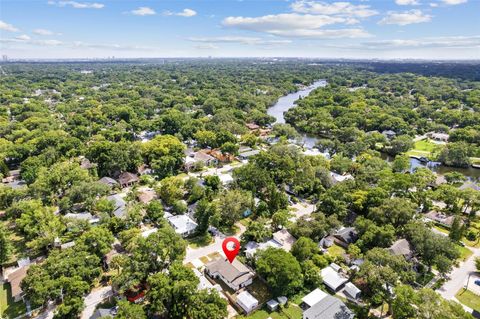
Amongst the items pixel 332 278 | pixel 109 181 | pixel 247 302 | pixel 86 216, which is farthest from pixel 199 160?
pixel 332 278

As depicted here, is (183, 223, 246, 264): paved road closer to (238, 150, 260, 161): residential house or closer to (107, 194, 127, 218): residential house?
(107, 194, 127, 218): residential house

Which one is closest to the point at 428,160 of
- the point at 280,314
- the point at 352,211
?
the point at 352,211

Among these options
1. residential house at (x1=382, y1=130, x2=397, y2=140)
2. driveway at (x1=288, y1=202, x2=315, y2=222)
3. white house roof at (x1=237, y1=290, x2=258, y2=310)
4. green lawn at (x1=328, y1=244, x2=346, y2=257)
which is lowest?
white house roof at (x1=237, y1=290, x2=258, y2=310)

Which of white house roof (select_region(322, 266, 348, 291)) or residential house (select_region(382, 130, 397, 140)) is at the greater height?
residential house (select_region(382, 130, 397, 140))

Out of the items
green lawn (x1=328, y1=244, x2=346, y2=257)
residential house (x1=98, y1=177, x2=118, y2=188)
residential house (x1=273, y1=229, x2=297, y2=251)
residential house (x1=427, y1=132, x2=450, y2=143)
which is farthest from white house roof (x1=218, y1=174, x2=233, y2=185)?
residential house (x1=427, y1=132, x2=450, y2=143)

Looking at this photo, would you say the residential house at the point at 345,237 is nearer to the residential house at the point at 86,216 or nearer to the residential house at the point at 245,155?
the residential house at the point at 245,155

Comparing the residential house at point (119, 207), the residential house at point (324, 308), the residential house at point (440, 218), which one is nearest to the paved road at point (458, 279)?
the residential house at point (440, 218)

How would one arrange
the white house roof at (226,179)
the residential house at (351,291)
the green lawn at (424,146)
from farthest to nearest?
the green lawn at (424,146) → the white house roof at (226,179) → the residential house at (351,291)

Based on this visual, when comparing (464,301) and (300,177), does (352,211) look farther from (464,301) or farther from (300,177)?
(464,301)
